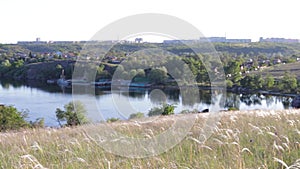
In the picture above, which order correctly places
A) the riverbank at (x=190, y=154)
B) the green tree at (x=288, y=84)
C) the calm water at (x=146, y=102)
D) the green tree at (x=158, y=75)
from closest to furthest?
1. the riverbank at (x=190, y=154)
2. the calm water at (x=146, y=102)
3. the green tree at (x=158, y=75)
4. the green tree at (x=288, y=84)

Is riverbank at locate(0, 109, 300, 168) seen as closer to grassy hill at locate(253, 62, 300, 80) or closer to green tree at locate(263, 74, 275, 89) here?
green tree at locate(263, 74, 275, 89)

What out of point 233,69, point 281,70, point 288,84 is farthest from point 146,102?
point 281,70

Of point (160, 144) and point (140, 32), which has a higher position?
point (140, 32)

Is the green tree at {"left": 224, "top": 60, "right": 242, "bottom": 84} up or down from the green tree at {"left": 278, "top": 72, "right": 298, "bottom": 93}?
up

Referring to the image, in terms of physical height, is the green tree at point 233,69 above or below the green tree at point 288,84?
above

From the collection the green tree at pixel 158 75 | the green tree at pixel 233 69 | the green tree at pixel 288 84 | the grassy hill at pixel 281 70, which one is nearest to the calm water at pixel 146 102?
the green tree at pixel 158 75

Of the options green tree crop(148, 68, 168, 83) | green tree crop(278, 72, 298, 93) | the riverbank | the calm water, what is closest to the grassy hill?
green tree crop(278, 72, 298, 93)

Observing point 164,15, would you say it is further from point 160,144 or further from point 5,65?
point 5,65

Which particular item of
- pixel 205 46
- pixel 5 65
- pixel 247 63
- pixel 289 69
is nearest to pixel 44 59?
pixel 5 65

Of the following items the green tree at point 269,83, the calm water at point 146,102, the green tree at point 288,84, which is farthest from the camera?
→ the green tree at point 269,83

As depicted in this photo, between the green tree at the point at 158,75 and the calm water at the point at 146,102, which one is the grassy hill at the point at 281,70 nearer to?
the calm water at the point at 146,102

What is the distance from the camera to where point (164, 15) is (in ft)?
25.4

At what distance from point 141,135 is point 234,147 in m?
1.68

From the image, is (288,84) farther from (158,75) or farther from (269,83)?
(158,75)
